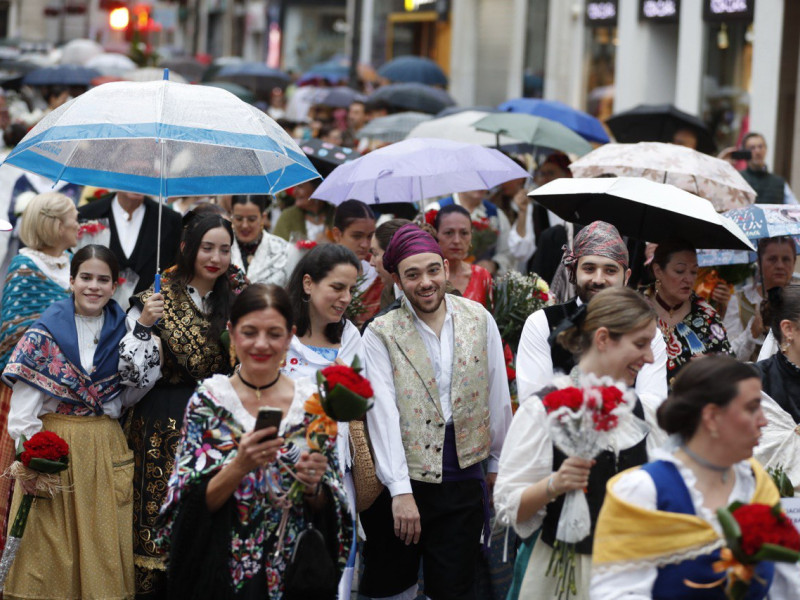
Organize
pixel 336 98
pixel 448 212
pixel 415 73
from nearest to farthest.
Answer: pixel 448 212 → pixel 336 98 → pixel 415 73

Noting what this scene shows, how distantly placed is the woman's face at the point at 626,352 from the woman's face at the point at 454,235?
3.39 m

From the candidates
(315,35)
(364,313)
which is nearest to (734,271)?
(364,313)

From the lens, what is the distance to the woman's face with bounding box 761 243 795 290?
8125 mm

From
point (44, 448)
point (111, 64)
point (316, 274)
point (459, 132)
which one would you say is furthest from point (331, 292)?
point (111, 64)

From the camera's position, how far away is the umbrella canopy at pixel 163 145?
246 inches

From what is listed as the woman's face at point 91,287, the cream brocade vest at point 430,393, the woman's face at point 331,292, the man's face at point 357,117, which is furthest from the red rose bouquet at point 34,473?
the man's face at point 357,117

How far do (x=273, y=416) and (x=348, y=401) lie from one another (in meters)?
0.28

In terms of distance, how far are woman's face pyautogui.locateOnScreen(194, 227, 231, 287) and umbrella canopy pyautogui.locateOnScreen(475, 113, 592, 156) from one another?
4.92 metres

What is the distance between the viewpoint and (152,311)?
6.32 m

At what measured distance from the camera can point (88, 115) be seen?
249 inches

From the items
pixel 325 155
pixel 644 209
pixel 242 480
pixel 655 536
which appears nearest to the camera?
pixel 655 536

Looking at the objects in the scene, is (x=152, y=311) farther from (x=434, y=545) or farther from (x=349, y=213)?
(x=349, y=213)

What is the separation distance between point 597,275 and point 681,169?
295 centimetres

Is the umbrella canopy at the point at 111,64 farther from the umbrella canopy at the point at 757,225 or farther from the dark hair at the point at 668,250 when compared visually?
the dark hair at the point at 668,250
